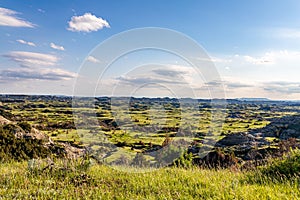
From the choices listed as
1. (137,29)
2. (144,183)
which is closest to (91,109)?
(137,29)

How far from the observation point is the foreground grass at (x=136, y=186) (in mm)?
6941

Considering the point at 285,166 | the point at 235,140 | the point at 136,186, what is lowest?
the point at 235,140

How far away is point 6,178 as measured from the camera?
8.81 meters

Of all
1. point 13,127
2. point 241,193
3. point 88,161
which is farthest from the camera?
point 13,127

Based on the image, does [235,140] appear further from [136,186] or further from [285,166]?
[136,186]

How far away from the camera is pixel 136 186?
8.23 m

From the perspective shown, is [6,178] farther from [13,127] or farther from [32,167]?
[13,127]

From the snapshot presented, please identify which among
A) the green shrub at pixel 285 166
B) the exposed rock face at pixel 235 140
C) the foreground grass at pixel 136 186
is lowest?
the exposed rock face at pixel 235 140

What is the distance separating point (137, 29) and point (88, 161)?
26.5ft

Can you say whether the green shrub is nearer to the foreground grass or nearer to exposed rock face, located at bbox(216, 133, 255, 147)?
the foreground grass

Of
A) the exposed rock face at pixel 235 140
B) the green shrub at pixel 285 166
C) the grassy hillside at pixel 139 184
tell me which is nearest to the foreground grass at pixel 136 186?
the grassy hillside at pixel 139 184

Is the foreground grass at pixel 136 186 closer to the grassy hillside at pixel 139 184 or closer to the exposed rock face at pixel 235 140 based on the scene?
the grassy hillside at pixel 139 184

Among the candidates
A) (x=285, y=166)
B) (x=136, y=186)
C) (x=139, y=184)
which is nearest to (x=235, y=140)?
(x=285, y=166)

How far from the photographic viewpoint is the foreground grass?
6.94 metres
